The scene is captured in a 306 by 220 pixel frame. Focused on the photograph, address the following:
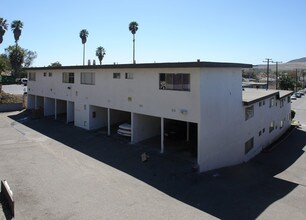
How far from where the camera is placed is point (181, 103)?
55.0ft

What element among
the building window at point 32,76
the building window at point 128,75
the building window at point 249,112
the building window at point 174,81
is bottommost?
the building window at point 249,112

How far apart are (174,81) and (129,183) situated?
673 centimetres

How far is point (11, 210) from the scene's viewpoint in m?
10.7

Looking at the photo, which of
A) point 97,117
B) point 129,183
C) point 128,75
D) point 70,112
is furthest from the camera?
point 70,112

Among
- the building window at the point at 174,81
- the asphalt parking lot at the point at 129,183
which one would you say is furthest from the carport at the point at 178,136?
the building window at the point at 174,81

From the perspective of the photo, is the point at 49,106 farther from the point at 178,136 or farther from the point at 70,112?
the point at 178,136

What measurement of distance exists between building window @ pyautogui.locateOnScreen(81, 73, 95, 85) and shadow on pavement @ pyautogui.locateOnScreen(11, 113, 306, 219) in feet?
14.1

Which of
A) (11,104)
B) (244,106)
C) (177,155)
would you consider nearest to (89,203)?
(177,155)

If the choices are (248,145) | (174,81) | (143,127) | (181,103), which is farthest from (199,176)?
(248,145)

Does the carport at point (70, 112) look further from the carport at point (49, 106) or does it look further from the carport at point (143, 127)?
the carport at point (143, 127)

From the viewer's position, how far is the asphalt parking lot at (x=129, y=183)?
11492 mm

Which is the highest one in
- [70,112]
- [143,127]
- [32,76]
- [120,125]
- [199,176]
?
[32,76]

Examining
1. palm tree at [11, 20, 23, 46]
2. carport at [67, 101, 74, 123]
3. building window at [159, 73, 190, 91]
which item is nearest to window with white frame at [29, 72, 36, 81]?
carport at [67, 101, 74, 123]

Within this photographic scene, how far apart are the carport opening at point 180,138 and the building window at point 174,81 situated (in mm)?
4428
